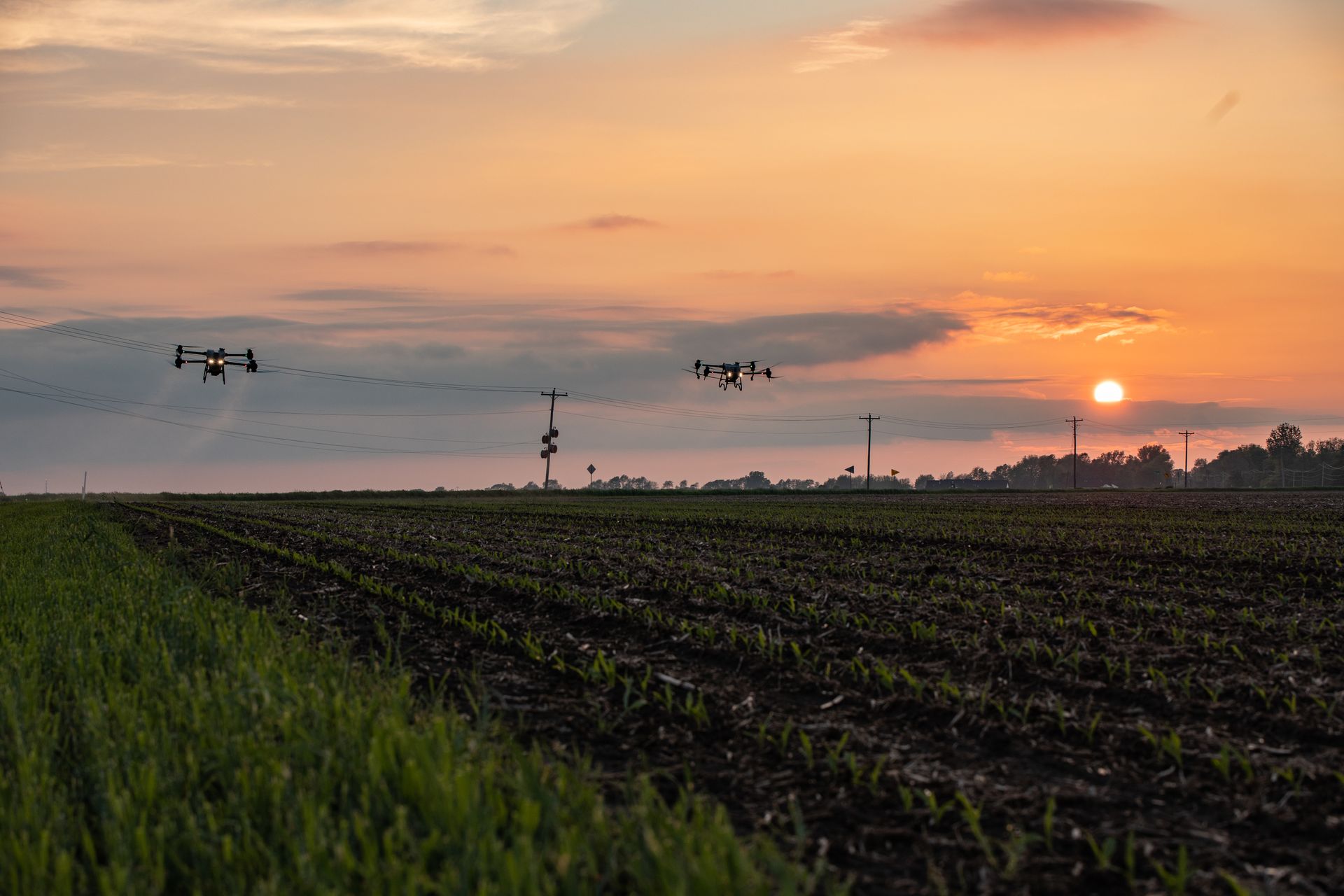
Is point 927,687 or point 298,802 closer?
point 298,802

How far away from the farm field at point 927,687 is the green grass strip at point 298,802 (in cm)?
62

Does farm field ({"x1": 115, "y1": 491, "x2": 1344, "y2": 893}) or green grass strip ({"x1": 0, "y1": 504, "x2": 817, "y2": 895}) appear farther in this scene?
farm field ({"x1": 115, "y1": 491, "x2": 1344, "y2": 893})

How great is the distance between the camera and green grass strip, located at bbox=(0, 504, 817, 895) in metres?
4.30

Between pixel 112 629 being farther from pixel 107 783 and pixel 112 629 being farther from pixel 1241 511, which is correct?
pixel 1241 511

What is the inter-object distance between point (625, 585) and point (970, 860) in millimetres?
10267

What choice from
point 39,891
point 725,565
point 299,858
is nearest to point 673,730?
point 299,858

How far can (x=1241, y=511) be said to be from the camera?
43.6 m

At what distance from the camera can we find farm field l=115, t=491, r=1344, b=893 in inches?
209

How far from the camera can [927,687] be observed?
27.6ft

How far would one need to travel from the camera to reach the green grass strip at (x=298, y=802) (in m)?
4.30

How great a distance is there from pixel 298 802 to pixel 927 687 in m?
5.05

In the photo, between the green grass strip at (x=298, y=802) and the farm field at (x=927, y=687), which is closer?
the green grass strip at (x=298, y=802)

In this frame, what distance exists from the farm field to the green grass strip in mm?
616

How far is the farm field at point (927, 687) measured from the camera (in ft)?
17.4
